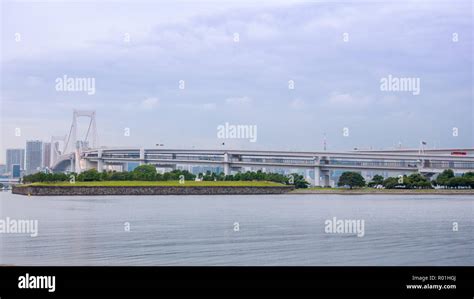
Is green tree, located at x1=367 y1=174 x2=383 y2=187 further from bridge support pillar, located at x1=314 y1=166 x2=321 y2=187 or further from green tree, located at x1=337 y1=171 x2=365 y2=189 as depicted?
bridge support pillar, located at x1=314 y1=166 x2=321 y2=187

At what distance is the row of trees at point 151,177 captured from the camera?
1340 inches

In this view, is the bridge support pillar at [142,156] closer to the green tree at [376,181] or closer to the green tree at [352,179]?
the green tree at [352,179]

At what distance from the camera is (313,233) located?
1146 cm

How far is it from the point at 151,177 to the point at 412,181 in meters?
12.0

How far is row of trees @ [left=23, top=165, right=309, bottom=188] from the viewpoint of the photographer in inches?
1340

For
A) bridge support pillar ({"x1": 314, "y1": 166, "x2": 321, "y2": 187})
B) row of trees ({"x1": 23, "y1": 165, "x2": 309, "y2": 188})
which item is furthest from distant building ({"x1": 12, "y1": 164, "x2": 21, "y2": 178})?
bridge support pillar ({"x1": 314, "y1": 166, "x2": 321, "y2": 187})

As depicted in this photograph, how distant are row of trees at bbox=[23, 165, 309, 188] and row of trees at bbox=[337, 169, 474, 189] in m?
3.10

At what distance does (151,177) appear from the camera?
33812 millimetres

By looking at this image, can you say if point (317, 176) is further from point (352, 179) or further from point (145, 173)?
point (145, 173)
